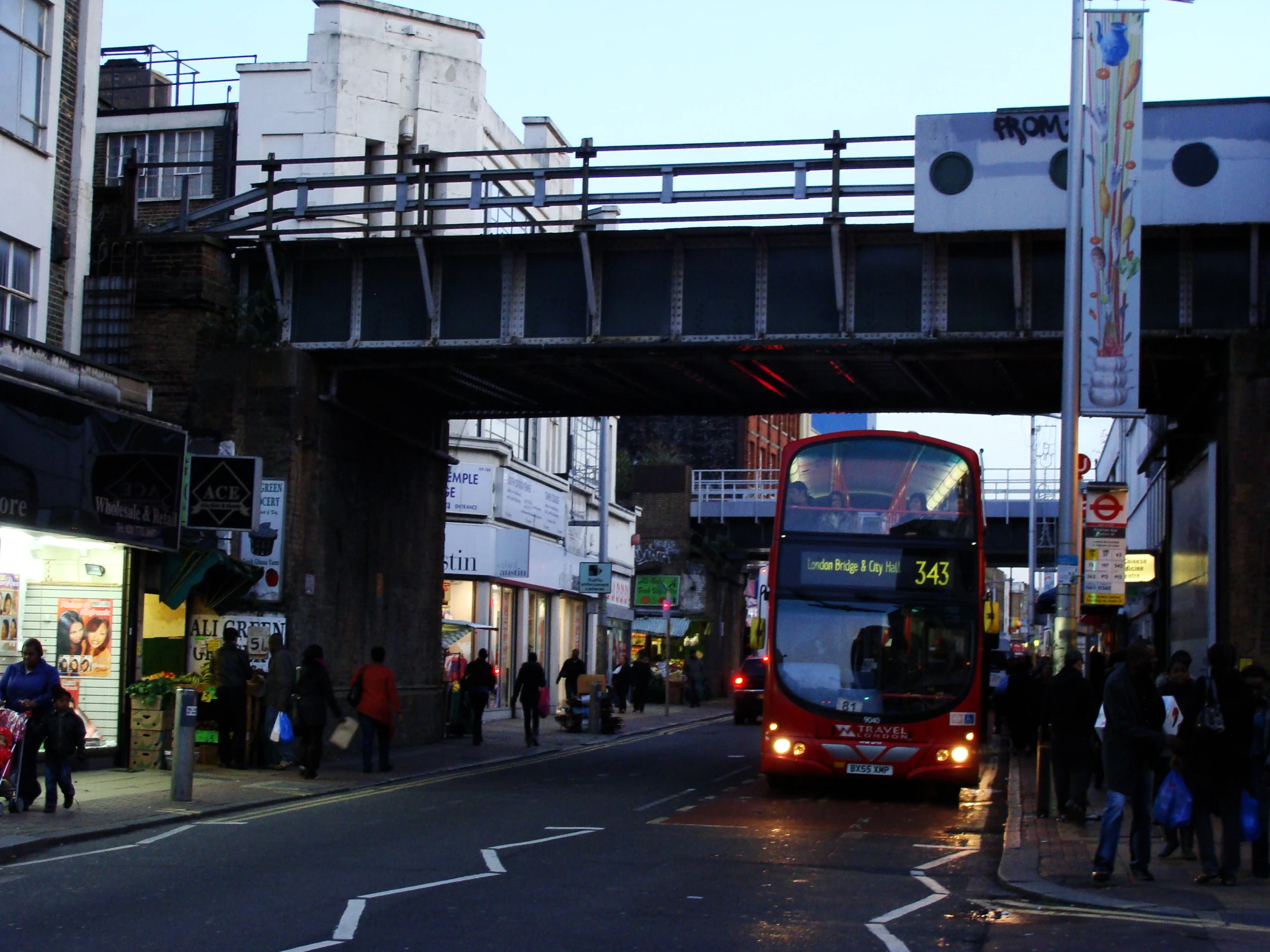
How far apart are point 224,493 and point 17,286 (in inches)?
151

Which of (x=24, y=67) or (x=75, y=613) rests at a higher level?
(x=24, y=67)

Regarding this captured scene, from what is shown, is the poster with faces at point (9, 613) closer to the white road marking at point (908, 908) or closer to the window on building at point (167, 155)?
the white road marking at point (908, 908)

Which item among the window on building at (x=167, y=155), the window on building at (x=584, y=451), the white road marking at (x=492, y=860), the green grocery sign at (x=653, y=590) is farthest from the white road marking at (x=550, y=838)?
the green grocery sign at (x=653, y=590)

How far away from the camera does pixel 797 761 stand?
60.5 ft

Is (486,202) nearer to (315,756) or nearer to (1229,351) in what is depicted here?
(315,756)

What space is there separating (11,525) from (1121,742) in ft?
41.2

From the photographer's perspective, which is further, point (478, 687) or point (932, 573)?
point (478, 687)

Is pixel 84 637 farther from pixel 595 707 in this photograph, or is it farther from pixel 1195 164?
pixel 1195 164

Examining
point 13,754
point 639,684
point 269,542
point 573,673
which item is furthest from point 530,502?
point 13,754

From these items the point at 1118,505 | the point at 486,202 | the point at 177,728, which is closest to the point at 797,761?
the point at 1118,505

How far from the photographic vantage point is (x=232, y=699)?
2039 centimetres

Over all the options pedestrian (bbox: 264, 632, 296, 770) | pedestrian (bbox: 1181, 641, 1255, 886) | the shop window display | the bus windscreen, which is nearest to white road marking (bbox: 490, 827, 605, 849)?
the bus windscreen

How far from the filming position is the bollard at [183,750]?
16078mm

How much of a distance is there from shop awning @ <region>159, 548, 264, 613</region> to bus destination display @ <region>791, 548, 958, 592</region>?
8.20 m
